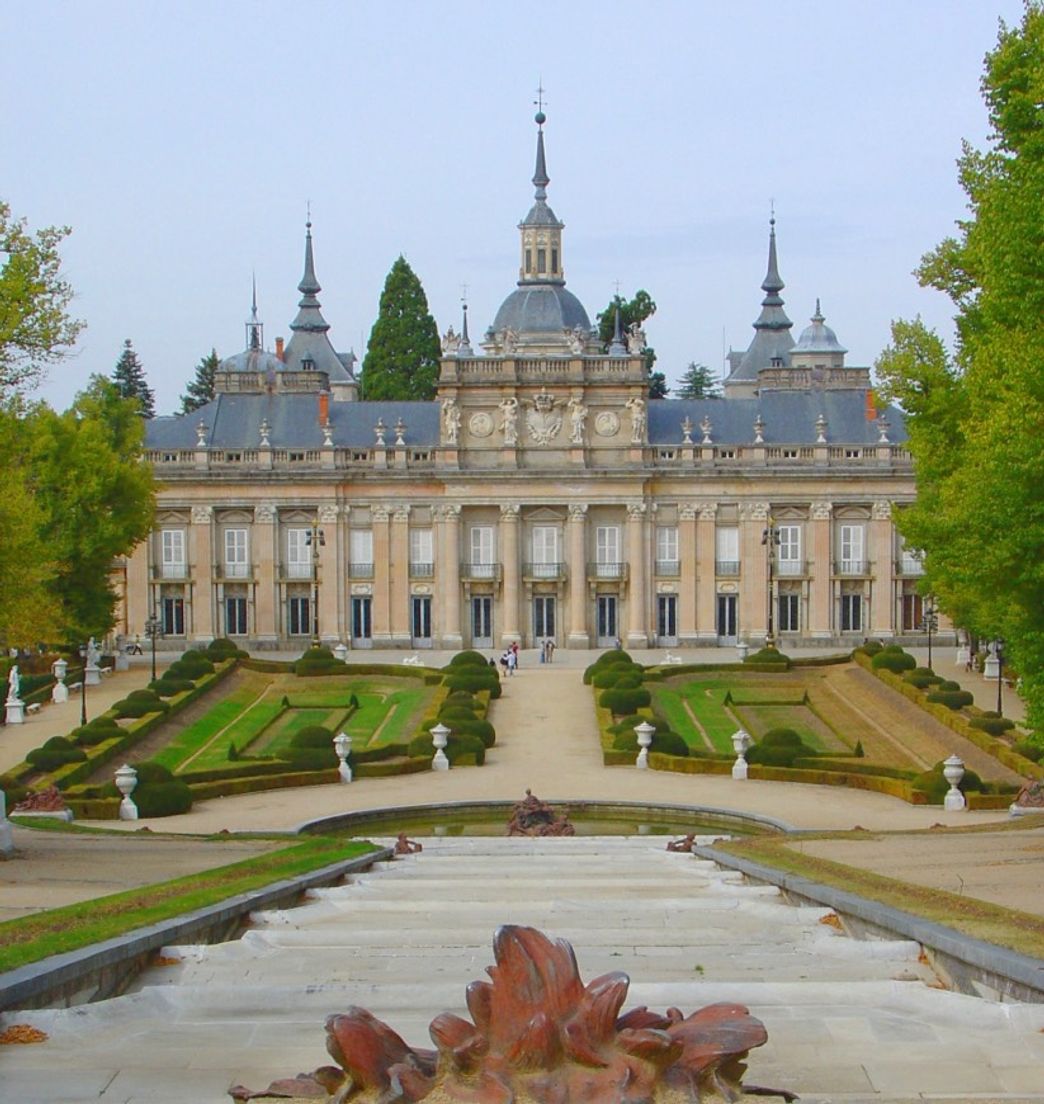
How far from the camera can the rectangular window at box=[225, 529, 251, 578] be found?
68188 millimetres

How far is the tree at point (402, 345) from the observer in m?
90.2

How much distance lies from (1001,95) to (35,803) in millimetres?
20501

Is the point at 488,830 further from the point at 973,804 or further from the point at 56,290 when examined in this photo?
the point at 56,290

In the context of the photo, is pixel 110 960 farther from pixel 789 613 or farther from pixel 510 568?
pixel 789 613

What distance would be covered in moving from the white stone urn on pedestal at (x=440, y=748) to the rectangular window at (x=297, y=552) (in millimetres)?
28965

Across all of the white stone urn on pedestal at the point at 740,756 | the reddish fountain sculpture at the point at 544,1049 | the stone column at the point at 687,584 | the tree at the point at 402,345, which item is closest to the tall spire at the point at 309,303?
the tree at the point at 402,345

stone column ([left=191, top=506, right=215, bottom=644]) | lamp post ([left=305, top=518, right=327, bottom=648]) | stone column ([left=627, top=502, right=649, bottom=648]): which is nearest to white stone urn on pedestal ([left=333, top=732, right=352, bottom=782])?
lamp post ([left=305, top=518, right=327, bottom=648])

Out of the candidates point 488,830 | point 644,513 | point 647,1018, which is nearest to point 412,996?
point 647,1018

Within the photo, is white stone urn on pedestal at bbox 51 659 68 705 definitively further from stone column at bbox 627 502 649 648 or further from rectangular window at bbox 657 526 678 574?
rectangular window at bbox 657 526 678 574

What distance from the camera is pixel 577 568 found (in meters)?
67.0

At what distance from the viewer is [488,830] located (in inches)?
1226

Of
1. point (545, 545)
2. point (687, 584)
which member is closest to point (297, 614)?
point (545, 545)

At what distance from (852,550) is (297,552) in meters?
22.9

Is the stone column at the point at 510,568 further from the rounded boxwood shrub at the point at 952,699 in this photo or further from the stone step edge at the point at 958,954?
the stone step edge at the point at 958,954
